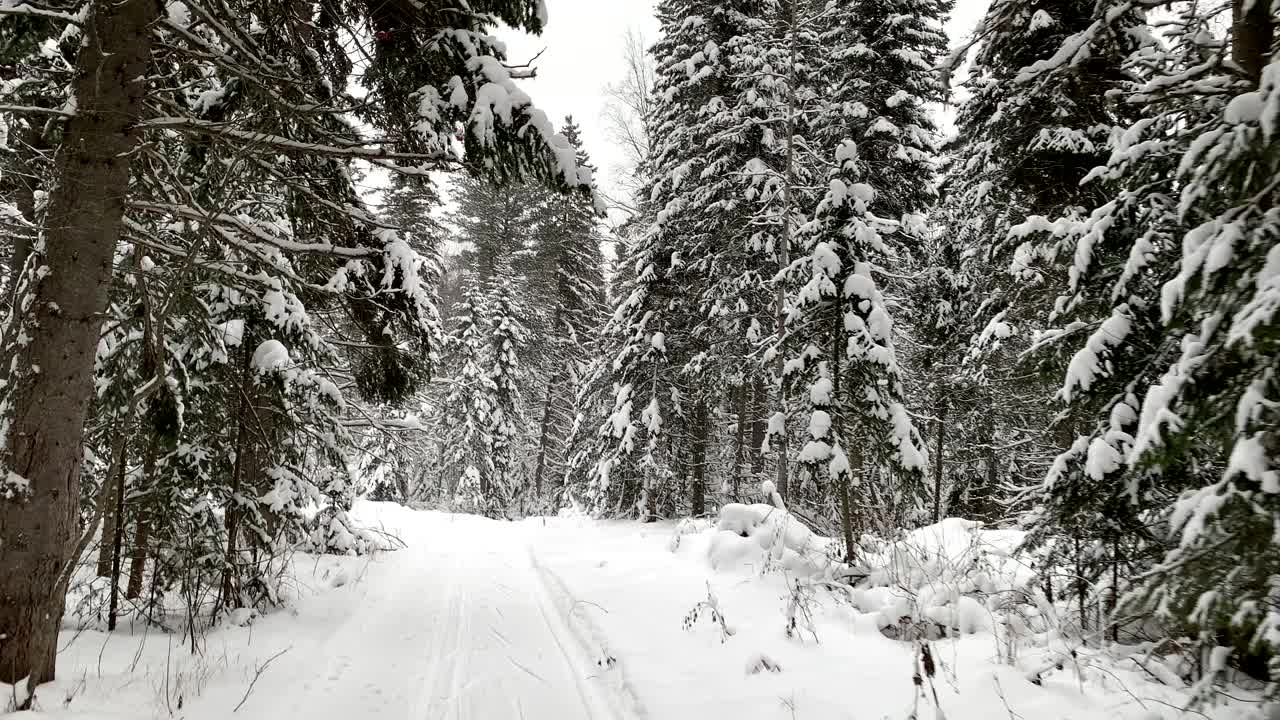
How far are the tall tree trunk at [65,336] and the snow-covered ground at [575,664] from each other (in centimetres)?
62

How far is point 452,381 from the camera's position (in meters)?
7.16

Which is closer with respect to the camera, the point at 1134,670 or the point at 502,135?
the point at 1134,670

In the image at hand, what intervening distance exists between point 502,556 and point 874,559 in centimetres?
625

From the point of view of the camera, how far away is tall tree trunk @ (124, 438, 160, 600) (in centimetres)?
561

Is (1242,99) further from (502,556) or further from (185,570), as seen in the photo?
(502,556)

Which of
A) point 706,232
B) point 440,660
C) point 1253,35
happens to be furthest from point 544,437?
point 1253,35

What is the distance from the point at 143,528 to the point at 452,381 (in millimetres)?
3323

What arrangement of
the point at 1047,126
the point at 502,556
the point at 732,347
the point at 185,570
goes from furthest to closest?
the point at 732,347, the point at 502,556, the point at 1047,126, the point at 185,570

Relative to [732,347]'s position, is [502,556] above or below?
below

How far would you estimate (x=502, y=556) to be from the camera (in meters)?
10.5

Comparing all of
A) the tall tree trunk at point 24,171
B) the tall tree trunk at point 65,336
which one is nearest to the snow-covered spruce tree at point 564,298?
the tall tree trunk at point 24,171

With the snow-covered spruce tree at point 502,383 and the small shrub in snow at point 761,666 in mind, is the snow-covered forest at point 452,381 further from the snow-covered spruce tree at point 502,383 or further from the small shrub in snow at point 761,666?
the snow-covered spruce tree at point 502,383

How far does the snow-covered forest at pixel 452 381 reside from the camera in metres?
3.48

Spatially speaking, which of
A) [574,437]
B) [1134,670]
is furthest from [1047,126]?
[574,437]
